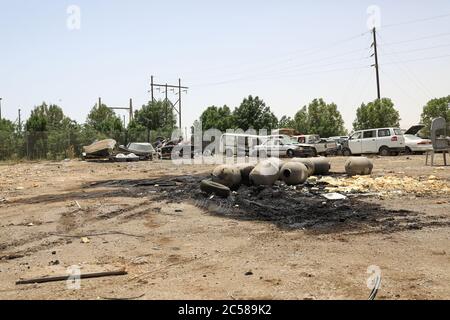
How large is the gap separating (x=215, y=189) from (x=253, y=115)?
41.8 metres

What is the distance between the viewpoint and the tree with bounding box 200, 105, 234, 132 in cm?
5444

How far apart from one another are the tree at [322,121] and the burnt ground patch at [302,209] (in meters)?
43.8

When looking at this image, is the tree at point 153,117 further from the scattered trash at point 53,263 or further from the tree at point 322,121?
the scattered trash at point 53,263

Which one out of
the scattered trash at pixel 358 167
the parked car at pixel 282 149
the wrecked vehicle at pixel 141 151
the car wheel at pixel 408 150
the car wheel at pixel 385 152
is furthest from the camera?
the wrecked vehicle at pixel 141 151

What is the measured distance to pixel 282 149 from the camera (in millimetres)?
27938

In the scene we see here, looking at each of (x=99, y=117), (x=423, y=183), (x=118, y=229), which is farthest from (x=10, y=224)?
(x=99, y=117)

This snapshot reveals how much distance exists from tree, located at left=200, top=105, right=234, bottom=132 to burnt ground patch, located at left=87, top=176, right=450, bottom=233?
137ft

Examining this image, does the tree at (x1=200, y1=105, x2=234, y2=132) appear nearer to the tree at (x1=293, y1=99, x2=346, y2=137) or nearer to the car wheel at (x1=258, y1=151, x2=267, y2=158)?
the tree at (x1=293, y1=99, x2=346, y2=137)

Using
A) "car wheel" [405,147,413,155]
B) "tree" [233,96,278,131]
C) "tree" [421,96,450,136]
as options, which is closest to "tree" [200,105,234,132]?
"tree" [233,96,278,131]

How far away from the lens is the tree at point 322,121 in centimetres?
5494

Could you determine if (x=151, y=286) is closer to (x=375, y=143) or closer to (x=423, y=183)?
(x=423, y=183)

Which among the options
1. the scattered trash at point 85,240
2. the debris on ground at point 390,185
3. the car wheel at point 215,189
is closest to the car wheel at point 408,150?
the debris on ground at point 390,185

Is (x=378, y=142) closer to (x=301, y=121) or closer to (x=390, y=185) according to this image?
(x=390, y=185)
